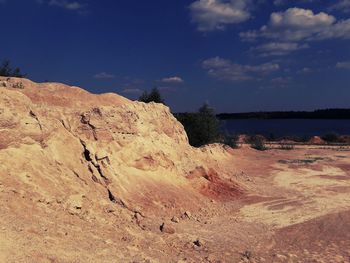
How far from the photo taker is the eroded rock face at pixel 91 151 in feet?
33.7

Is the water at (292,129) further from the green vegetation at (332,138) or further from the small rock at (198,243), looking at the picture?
the small rock at (198,243)

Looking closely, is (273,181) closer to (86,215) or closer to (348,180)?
(348,180)

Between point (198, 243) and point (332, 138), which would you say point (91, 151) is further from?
point (332, 138)

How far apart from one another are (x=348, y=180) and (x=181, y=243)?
41.6ft

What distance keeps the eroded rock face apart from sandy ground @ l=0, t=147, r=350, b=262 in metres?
0.79

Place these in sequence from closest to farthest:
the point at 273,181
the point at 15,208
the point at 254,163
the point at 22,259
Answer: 1. the point at 22,259
2. the point at 15,208
3. the point at 273,181
4. the point at 254,163

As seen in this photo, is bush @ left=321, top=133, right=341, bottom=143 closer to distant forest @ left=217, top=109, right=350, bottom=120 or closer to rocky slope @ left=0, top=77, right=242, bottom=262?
rocky slope @ left=0, top=77, right=242, bottom=262

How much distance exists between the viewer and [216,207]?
14539mm

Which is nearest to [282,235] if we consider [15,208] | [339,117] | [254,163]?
[15,208]

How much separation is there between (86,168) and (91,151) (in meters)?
0.67

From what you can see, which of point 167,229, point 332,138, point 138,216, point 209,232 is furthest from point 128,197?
point 332,138

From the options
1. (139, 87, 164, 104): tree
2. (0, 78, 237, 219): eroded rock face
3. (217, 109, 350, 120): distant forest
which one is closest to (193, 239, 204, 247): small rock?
(0, 78, 237, 219): eroded rock face

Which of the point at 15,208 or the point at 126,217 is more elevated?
the point at 15,208

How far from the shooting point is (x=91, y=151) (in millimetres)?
12617
